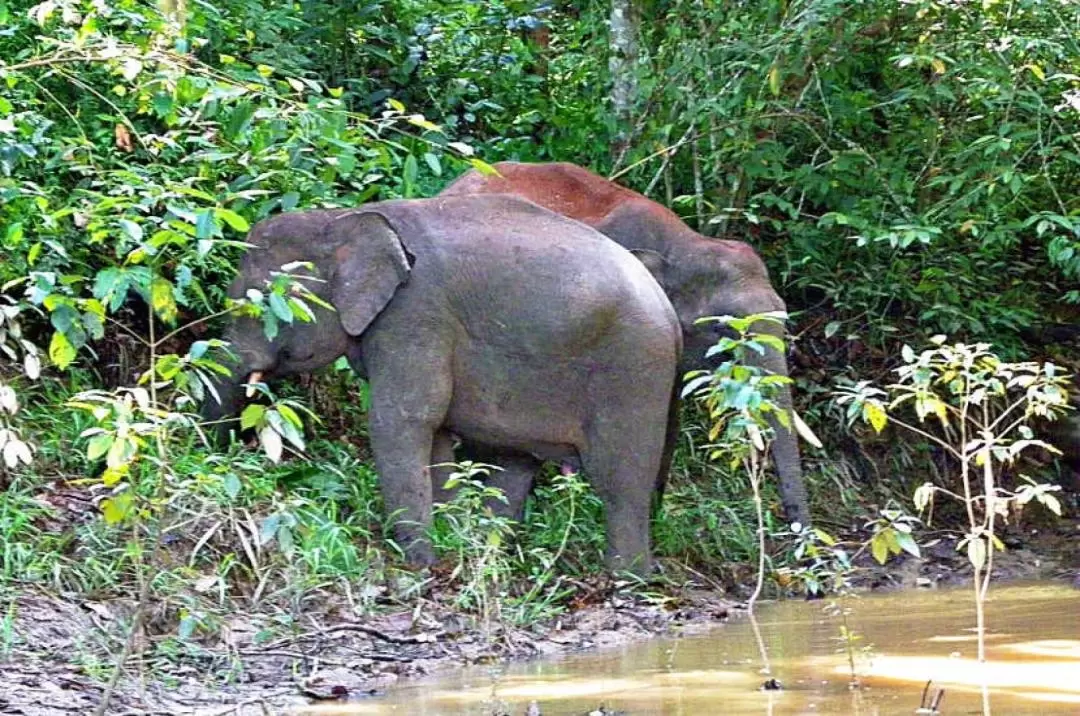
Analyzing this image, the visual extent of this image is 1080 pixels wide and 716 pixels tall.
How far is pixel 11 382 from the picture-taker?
843 centimetres

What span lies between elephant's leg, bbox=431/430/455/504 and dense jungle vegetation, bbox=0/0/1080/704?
283 mm

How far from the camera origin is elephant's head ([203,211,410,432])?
848cm

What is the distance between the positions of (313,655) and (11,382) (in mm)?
2478

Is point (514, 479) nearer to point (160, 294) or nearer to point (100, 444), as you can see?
point (160, 294)

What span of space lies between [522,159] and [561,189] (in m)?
1.51

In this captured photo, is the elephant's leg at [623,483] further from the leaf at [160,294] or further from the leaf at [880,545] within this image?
the leaf at [160,294]

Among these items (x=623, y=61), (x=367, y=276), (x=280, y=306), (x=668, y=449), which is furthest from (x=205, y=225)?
(x=623, y=61)

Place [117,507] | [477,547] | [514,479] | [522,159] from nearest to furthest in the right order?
[117,507] → [477,547] → [514,479] → [522,159]

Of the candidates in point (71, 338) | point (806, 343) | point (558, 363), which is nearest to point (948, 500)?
point (806, 343)

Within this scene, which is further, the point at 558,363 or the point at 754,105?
the point at 754,105

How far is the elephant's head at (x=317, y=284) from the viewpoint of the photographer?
848 centimetres

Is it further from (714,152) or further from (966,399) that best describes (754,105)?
(966,399)

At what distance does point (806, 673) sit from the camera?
626cm

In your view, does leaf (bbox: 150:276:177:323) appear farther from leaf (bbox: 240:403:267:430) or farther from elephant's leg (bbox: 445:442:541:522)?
elephant's leg (bbox: 445:442:541:522)
